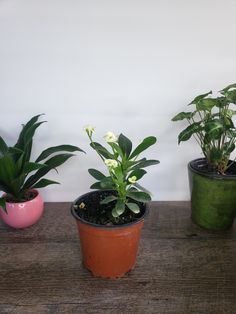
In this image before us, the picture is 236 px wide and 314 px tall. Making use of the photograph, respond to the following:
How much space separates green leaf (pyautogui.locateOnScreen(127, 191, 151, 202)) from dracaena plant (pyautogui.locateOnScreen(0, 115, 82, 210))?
349 mm

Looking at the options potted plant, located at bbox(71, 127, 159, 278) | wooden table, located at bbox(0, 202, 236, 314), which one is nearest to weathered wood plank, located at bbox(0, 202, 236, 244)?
wooden table, located at bbox(0, 202, 236, 314)

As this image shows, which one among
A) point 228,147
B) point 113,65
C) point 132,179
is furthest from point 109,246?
point 113,65

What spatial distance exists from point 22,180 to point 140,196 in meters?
0.49

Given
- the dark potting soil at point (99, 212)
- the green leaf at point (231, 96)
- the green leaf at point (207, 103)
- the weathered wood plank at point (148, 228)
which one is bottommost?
the weathered wood plank at point (148, 228)

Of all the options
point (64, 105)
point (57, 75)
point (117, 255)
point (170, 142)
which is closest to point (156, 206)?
point (170, 142)

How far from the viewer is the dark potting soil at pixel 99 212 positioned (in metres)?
0.88

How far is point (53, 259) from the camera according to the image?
971 mm

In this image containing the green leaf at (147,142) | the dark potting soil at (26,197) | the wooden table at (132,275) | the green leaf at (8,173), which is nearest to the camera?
the wooden table at (132,275)

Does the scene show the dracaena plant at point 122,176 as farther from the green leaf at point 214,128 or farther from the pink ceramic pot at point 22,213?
the pink ceramic pot at point 22,213

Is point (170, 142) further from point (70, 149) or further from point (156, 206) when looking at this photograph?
point (70, 149)

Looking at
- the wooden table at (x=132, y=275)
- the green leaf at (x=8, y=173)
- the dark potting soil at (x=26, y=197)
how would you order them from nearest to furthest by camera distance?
the wooden table at (x=132, y=275), the green leaf at (x=8, y=173), the dark potting soil at (x=26, y=197)

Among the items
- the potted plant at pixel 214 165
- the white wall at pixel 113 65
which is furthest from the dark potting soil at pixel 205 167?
the white wall at pixel 113 65

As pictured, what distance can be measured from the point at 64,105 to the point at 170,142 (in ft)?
1.59

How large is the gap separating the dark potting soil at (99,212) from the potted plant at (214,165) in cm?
29
